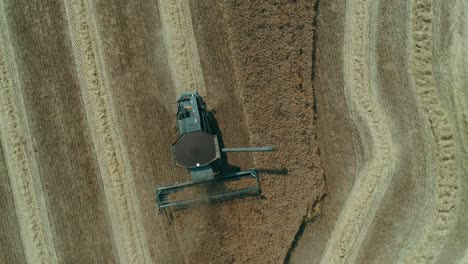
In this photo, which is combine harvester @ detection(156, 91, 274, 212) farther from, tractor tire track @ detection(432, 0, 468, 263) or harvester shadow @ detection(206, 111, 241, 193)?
tractor tire track @ detection(432, 0, 468, 263)

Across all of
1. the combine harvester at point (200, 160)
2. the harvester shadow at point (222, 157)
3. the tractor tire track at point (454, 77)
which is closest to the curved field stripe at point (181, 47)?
the combine harvester at point (200, 160)

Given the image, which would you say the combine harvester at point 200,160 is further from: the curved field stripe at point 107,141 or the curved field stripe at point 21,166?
the curved field stripe at point 21,166

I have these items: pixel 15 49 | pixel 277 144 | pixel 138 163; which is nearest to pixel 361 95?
pixel 277 144

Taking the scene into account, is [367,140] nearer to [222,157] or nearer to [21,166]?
[222,157]

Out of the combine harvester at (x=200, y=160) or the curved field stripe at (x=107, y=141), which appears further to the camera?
the curved field stripe at (x=107, y=141)

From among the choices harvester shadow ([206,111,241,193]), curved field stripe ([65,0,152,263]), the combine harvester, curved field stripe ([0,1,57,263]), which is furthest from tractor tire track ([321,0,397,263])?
curved field stripe ([0,1,57,263])

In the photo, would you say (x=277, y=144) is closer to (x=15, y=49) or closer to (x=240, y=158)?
(x=240, y=158)

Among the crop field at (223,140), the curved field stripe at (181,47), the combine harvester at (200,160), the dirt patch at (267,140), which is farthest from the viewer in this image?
the curved field stripe at (181,47)
